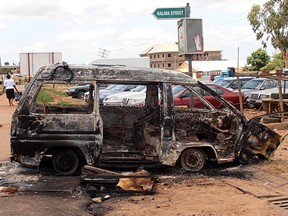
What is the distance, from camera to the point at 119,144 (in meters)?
8.16

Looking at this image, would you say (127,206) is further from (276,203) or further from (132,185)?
(276,203)

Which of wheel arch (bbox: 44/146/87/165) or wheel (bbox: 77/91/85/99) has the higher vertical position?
wheel (bbox: 77/91/85/99)

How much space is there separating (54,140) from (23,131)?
0.55m

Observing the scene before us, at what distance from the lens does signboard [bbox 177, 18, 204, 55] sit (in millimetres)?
9531

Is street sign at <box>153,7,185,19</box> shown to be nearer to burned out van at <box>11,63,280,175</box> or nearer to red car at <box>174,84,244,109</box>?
burned out van at <box>11,63,280,175</box>

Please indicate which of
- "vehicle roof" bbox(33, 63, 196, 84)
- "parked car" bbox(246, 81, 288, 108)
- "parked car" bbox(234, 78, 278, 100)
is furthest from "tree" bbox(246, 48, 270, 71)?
"vehicle roof" bbox(33, 63, 196, 84)

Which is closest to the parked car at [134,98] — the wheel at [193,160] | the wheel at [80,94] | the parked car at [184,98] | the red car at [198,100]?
the parked car at [184,98]

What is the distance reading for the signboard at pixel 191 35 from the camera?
953cm

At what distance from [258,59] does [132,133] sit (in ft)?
181

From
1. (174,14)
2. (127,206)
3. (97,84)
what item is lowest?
(127,206)

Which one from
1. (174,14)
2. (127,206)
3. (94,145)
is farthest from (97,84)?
(174,14)

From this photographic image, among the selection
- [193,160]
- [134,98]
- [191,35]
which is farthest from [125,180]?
[134,98]

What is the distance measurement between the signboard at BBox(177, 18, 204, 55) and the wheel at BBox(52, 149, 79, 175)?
3.71m

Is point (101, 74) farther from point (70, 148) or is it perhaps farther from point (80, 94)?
point (80, 94)
